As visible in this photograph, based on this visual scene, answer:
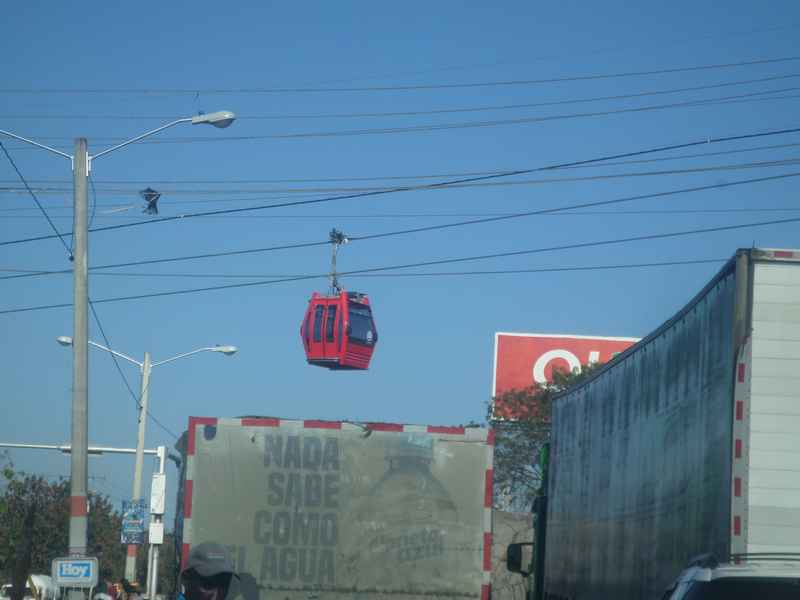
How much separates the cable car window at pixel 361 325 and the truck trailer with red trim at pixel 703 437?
28.3m

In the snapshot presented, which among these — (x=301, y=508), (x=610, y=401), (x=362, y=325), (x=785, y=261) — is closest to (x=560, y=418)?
(x=610, y=401)

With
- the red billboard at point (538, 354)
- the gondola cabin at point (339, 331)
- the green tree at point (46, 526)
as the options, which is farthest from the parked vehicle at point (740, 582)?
the red billboard at point (538, 354)

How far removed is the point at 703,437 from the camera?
30.9 ft

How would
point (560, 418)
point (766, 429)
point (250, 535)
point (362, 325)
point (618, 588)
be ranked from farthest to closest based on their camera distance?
point (362, 325)
point (560, 418)
point (250, 535)
point (618, 588)
point (766, 429)

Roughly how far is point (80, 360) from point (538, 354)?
172 feet

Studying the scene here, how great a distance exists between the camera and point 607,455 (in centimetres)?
1367

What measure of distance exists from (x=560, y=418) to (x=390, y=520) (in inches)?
174

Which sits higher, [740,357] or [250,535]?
[740,357]

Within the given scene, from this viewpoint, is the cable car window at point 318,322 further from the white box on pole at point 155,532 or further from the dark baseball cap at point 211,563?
the dark baseball cap at point 211,563

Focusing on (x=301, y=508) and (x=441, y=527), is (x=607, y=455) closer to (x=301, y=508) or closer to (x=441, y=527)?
(x=441, y=527)

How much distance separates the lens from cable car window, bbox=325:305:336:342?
4253 centimetres

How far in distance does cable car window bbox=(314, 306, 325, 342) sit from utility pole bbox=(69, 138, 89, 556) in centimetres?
2480

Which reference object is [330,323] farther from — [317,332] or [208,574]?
[208,574]

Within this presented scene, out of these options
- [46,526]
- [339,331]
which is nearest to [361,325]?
[339,331]
